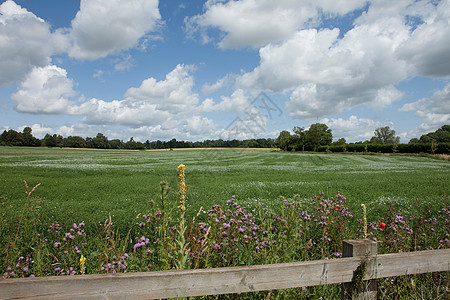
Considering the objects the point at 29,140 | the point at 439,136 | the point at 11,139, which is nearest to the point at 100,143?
the point at 29,140

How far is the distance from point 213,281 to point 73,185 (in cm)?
1318

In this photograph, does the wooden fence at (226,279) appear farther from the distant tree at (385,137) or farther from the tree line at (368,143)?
the distant tree at (385,137)

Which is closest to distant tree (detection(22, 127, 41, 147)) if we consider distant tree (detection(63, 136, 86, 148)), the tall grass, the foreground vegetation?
distant tree (detection(63, 136, 86, 148))

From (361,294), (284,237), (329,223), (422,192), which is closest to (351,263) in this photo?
(361,294)

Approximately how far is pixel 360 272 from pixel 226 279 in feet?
4.24

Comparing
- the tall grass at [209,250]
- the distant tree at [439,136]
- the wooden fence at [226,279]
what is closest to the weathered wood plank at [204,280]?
the wooden fence at [226,279]

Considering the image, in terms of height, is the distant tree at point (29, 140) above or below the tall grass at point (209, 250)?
above

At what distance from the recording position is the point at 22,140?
8169 cm

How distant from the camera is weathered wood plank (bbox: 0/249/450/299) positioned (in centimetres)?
171

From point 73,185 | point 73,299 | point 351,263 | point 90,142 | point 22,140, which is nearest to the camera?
point 73,299

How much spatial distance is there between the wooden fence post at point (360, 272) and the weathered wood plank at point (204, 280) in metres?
0.05

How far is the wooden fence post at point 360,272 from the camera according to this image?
225 cm

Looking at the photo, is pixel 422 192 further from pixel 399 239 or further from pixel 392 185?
pixel 399 239

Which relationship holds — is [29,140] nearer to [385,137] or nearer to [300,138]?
[300,138]
